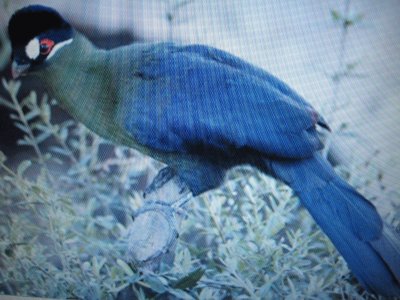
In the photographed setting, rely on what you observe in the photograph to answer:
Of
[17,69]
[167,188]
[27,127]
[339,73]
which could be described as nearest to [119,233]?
[167,188]

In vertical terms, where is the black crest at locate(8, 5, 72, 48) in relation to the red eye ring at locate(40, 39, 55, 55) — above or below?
above

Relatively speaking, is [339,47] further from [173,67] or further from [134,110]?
[134,110]

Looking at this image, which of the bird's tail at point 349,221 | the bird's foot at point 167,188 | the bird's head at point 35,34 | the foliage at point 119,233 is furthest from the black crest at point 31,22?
the bird's tail at point 349,221

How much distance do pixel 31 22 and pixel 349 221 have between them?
0.95 m

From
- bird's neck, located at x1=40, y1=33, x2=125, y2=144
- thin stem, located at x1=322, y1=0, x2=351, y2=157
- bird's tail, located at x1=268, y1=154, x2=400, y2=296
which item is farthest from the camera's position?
Result: bird's neck, located at x1=40, y1=33, x2=125, y2=144

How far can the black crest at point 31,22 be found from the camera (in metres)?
1.32

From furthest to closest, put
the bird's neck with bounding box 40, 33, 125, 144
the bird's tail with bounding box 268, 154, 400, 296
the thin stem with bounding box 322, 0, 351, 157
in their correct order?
the bird's neck with bounding box 40, 33, 125, 144 < the thin stem with bounding box 322, 0, 351, 157 < the bird's tail with bounding box 268, 154, 400, 296

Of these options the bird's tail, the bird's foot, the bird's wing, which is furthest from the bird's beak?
the bird's tail

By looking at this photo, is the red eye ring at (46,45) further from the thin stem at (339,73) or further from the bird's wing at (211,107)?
the thin stem at (339,73)

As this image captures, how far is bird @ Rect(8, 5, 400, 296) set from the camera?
111 cm

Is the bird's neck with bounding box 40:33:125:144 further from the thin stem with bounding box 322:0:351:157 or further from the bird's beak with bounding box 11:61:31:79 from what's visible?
the thin stem with bounding box 322:0:351:157

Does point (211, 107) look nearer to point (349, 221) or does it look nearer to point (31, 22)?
point (349, 221)

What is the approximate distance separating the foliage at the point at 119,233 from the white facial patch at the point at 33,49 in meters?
0.09

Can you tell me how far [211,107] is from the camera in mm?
1203
